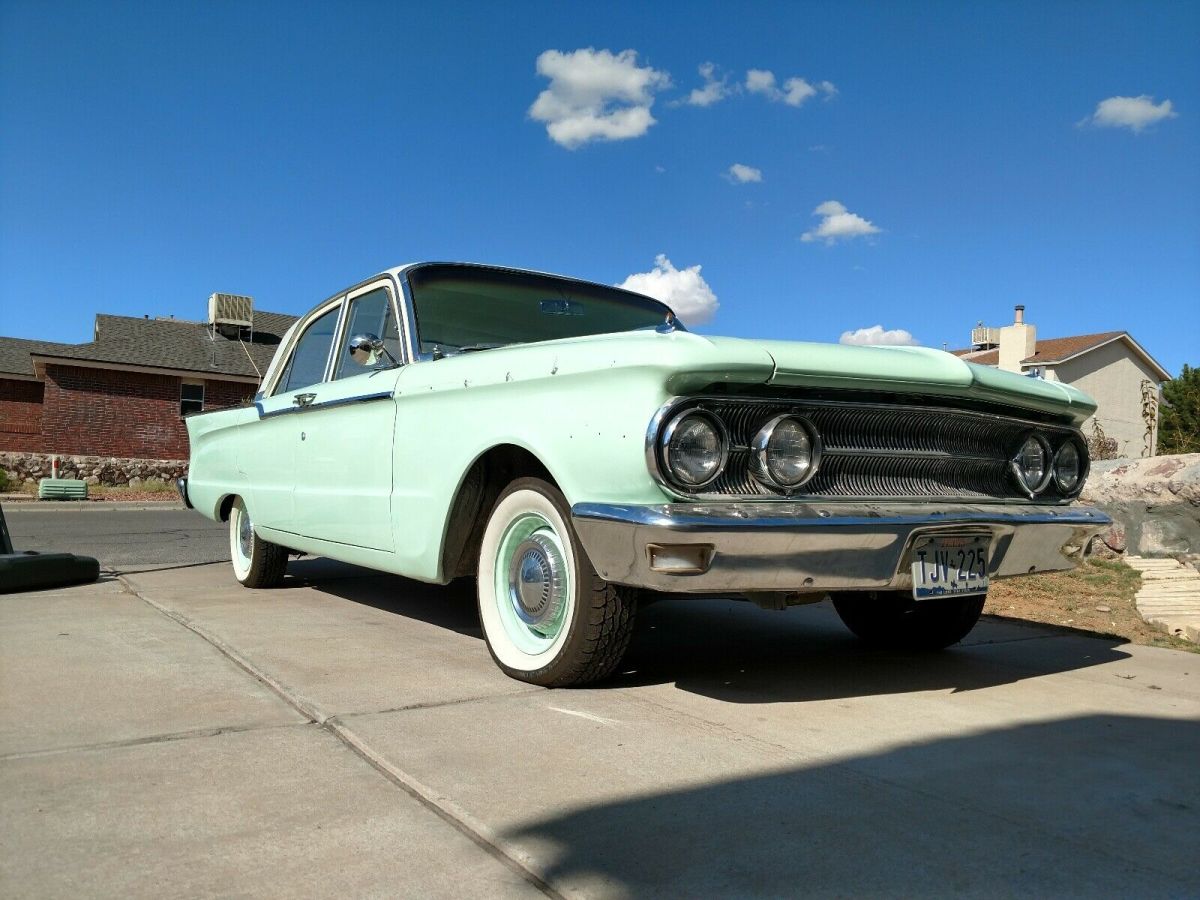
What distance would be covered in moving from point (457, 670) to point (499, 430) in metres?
1.00

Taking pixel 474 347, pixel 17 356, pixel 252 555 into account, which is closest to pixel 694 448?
pixel 474 347

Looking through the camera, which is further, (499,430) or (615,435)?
Result: (499,430)

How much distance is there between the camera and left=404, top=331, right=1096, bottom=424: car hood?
2.87 m

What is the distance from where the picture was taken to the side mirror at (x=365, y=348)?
14.2 ft

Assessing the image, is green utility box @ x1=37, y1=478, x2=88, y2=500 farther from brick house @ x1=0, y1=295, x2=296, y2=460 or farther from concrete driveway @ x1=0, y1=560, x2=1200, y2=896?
concrete driveway @ x1=0, y1=560, x2=1200, y2=896

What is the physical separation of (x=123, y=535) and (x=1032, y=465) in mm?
9927

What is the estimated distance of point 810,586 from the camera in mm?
2975

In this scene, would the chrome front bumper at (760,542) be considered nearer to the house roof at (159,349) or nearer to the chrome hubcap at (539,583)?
the chrome hubcap at (539,583)

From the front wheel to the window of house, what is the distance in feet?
76.4

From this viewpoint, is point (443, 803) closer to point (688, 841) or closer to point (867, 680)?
point (688, 841)

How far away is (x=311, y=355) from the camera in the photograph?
565cm

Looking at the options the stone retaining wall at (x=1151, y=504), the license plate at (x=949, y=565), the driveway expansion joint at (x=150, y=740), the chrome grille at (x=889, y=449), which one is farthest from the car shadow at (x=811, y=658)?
the stone retaining wall at (x=1151, y=504)

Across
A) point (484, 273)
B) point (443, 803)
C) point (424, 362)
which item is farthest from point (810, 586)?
point (484, 273)

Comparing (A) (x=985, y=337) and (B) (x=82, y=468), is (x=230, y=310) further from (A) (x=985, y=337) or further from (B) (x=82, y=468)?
(A) (x=985, y=337)
